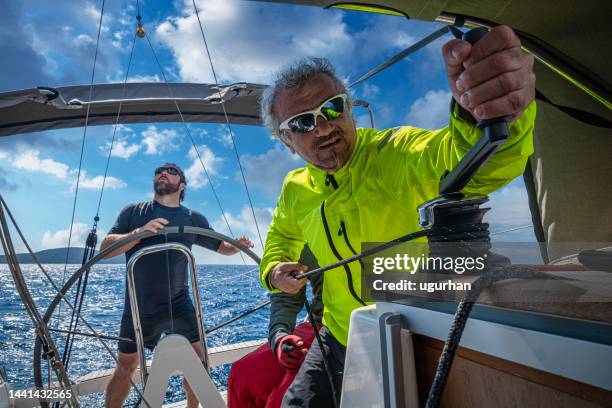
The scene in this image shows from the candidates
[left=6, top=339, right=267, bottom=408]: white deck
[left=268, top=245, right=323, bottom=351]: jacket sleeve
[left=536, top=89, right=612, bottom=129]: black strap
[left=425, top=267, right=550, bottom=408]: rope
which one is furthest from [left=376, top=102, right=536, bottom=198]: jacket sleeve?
[left=6, top=339, right=267, bottom=408]: white deck

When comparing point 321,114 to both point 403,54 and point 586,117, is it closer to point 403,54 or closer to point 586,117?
point 403,54

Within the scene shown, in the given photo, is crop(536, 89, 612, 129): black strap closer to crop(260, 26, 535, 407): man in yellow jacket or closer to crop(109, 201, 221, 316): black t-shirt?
crop(260, 26, 535, 407): man in yellow jacket

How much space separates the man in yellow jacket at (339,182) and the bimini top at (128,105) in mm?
1249

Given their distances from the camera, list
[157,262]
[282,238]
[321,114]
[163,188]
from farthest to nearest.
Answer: [163,188]
[157,262]
[282,238]
[321,114]

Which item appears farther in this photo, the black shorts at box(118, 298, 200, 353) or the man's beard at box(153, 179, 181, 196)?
the man's beard at box(153, 179, 181, 196)

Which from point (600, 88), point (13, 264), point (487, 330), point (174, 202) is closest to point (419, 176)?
point (487, 330)

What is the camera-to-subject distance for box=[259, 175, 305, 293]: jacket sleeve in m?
1.29

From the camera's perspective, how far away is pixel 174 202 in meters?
2.81

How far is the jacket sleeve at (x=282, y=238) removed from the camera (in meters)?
1.29

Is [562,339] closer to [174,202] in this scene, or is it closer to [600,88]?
Result: [600,88]

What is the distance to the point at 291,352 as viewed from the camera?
1199 millimetres

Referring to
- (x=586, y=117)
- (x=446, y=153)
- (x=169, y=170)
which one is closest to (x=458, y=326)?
(x=446, y=153)

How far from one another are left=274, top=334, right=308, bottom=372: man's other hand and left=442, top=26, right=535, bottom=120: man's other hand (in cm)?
102

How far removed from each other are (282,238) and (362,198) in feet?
1.49
